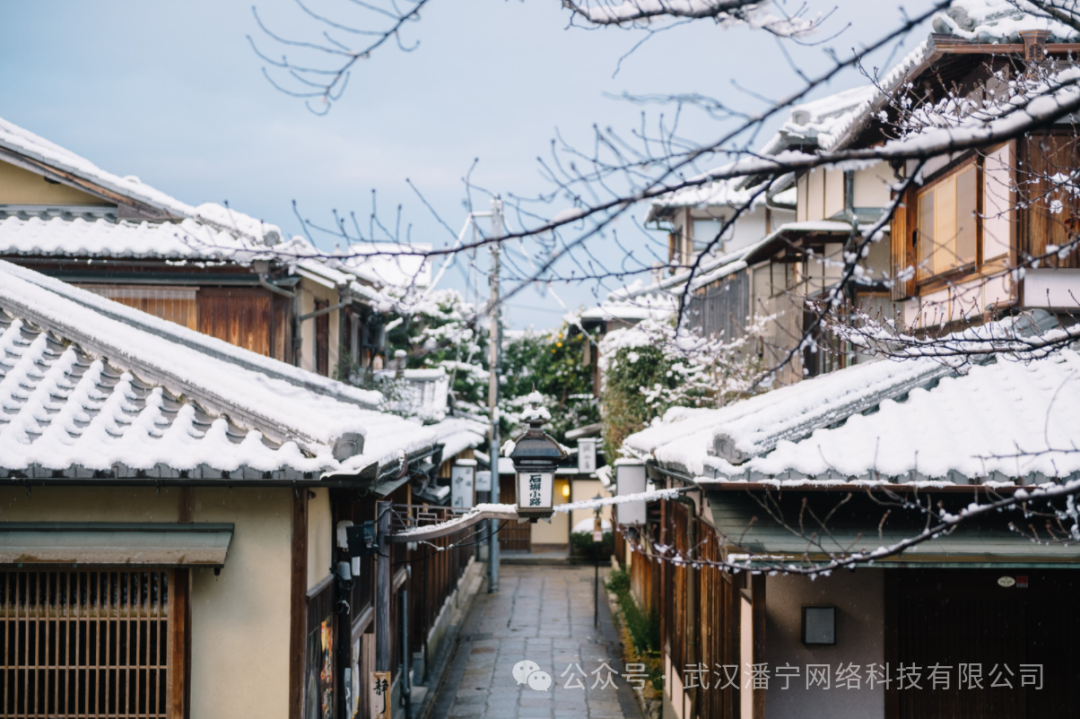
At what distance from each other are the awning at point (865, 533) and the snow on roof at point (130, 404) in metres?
3.39

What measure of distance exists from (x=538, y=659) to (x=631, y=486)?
730 centimetres

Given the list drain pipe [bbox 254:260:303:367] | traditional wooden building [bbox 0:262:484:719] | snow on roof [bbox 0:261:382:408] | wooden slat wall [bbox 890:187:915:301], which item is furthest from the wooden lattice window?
wooden slat wall [bbox 890:187:915:301]

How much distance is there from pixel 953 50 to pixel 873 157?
23.9 ft

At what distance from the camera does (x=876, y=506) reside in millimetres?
7668

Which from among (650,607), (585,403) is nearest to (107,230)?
(650,607)

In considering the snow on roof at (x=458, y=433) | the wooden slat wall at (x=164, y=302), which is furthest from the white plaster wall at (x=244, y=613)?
the snow on roof at (x=458, y=433)

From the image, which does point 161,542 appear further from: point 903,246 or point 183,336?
point 903,246

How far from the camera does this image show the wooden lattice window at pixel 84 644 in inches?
291

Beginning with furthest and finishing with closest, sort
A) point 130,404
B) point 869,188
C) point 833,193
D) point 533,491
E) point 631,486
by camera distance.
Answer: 1. point 833,193
2. point 869,188
3. point 631,486
4. point 533,491
5. point 130,404

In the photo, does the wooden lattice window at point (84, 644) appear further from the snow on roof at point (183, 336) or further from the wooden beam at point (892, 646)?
the wooden beam at point (892, 646)

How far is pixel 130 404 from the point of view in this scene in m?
7.68

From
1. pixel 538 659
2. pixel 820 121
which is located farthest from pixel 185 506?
pixel 820 121

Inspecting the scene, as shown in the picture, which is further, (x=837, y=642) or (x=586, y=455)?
(x=586, y=455)

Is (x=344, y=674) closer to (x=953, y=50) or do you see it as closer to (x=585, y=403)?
(x=953, y=50)
